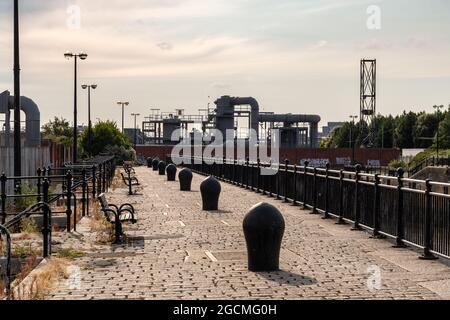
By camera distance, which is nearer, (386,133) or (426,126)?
(426,126)

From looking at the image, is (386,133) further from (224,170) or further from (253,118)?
(224,170)

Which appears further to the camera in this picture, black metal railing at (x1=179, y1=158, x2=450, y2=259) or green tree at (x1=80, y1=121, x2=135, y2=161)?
green tree at (x1=80, y1=121, x2=135, y2=161)

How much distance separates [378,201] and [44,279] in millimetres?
7671

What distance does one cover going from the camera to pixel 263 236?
11.6 metres

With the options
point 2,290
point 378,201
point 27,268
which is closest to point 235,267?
point 27,268

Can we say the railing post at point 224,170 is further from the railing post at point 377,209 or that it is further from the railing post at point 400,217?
the railing post at point 400,217

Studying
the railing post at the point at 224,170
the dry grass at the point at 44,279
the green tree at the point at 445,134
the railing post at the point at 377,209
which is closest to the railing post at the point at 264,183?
the railing post at the point at 224,170

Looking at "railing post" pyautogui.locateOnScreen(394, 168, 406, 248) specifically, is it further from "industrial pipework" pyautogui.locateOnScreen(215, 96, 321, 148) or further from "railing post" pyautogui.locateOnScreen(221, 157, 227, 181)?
"industrial pipework" pyautogui.locateOnScreen(215, 96, 321, 148)

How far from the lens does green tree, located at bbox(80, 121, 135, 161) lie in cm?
7756

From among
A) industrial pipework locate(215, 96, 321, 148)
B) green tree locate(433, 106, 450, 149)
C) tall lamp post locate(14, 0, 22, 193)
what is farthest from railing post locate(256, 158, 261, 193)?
green tree locate(433, 106, 450, 149)

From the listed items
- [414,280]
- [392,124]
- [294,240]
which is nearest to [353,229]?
[294,240]

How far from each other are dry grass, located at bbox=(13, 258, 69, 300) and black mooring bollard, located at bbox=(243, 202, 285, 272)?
2.79 metres

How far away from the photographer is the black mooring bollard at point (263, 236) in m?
11.6
